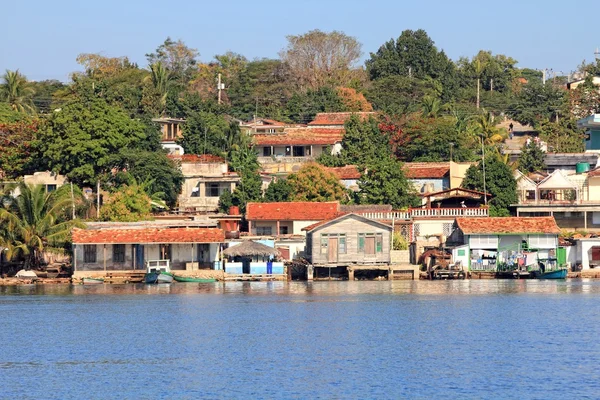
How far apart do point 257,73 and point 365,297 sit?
62.4 metres

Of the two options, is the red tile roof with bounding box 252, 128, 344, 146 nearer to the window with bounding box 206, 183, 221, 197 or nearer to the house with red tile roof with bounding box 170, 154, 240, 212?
the house with red tile roof with bounding box 170, 154, 240, 212

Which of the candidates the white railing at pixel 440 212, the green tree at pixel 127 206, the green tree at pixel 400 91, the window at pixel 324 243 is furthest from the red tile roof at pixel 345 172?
the green tree at pixel 400 91

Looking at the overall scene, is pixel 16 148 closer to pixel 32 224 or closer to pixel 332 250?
pixel 32 224

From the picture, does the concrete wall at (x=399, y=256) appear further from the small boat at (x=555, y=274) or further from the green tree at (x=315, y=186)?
the green tree at (x=315, y=186)

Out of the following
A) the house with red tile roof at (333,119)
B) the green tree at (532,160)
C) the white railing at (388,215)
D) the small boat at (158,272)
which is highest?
the house with red tile roof at (333,119)

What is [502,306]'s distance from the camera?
55219 millimetres

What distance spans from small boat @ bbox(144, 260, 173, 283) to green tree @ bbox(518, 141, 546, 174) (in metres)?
30.6

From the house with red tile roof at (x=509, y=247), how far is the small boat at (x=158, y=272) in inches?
675

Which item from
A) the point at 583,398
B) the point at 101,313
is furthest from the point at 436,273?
the point at 583,398

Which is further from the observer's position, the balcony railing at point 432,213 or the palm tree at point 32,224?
the balcony railing at point 432,213

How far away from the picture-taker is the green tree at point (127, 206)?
72.6 m

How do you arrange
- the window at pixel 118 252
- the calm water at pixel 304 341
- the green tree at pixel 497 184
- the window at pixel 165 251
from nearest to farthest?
the calm water at pixel 304 341, the window at pixel 118 252, the window at pixel 165 251, the green tree at pixel 497 184

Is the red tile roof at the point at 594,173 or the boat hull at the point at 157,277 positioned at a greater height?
the red tile roof at the point at 594,173

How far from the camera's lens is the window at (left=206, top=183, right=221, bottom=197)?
3258 inches
